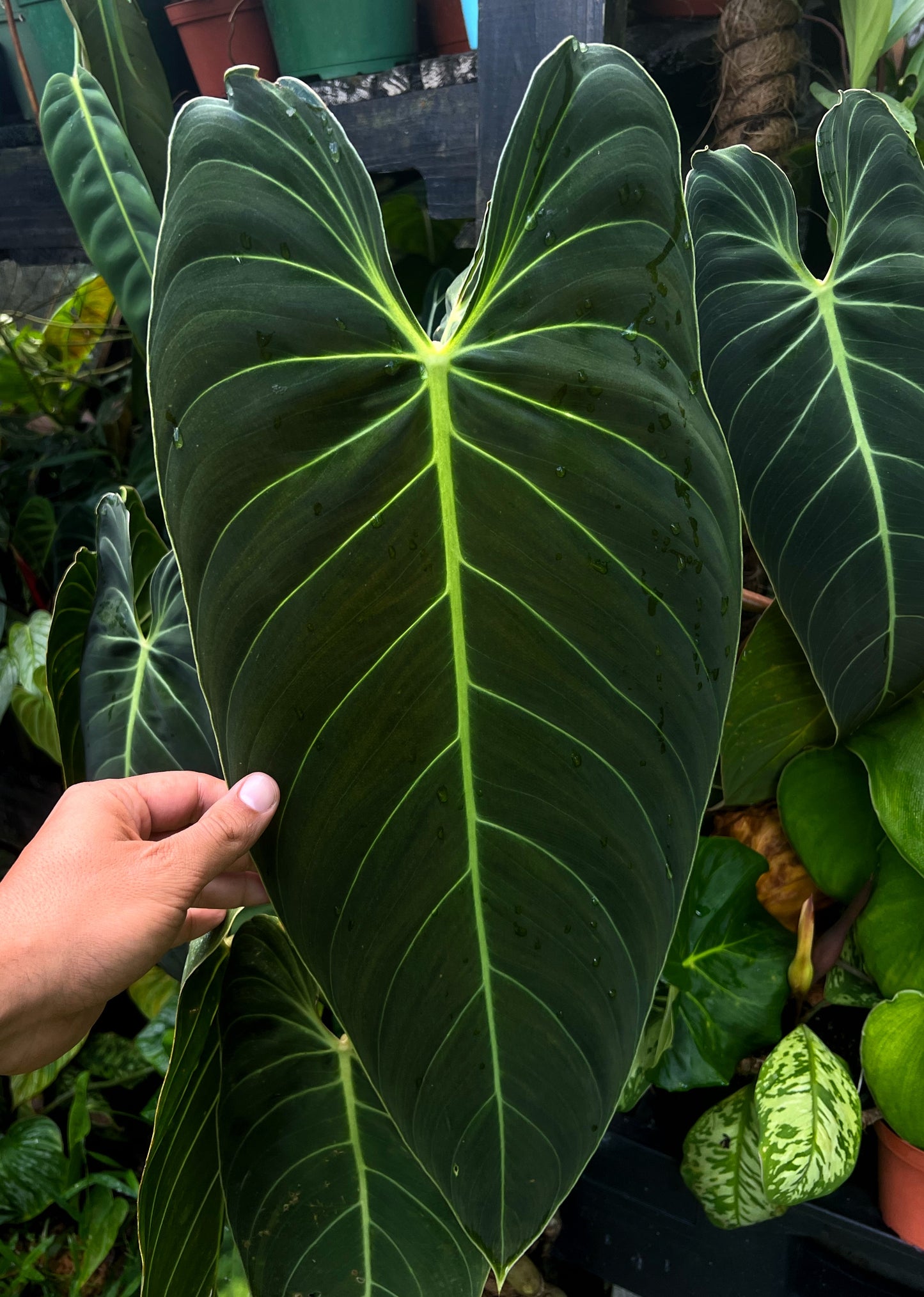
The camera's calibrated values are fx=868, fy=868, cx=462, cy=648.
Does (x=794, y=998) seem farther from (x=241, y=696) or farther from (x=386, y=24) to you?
(x=386, y=24)

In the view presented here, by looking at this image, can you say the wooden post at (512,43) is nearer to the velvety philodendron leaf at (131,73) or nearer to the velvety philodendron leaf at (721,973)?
the velvety philodendron leaf at (131,73)

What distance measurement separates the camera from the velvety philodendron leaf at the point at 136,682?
806 mm

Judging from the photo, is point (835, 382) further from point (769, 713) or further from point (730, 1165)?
point (730, 1165)

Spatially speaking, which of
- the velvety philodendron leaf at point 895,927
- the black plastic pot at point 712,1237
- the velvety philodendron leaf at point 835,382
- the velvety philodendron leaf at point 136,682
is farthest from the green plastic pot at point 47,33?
the black plastic pot at point 712,1237

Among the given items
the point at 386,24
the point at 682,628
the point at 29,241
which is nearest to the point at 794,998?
the point at 682,628

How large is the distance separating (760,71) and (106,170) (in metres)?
0.72

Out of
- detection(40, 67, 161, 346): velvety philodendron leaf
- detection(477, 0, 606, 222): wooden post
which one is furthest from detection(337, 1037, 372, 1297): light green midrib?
detection(477, 0, 606, 222): wooden post

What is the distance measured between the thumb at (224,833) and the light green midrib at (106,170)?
63cm

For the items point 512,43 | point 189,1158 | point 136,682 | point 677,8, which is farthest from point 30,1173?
point 677,8

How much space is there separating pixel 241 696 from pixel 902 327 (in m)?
0.59

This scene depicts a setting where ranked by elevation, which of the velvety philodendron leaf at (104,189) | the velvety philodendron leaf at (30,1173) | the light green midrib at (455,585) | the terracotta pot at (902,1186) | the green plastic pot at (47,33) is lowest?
the velvety philodendron leaf at (30,1173)

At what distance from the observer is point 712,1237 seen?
101 cm

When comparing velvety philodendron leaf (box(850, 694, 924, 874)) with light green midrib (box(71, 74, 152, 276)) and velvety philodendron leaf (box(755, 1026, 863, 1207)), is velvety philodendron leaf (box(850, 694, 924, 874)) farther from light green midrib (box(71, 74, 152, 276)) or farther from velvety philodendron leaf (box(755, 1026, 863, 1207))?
light green midrib (box(71, 74, 152, 276))

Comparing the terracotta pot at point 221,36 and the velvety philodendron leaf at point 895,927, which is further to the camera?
the terracotta pot at point 221,36
